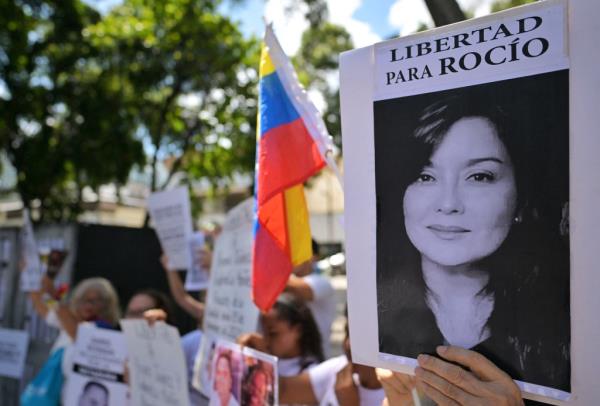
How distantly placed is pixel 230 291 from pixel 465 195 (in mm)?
1764

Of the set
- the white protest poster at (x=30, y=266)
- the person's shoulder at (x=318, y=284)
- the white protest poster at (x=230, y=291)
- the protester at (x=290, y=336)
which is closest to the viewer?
the white protest poster at (x=230, y=291)

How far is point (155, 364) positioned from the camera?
268 centimetres

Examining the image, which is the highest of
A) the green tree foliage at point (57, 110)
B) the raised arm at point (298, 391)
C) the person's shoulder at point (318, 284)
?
the green tree foliage at point (57, 110)

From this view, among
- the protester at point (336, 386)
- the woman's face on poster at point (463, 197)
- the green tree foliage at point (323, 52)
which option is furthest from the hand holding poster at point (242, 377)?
the green tree foliage at point (323, 52)

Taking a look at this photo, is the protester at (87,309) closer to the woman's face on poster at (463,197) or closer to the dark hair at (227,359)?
the dark hair at (227,359)

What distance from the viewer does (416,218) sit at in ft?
3.97

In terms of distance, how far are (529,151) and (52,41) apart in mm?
9350

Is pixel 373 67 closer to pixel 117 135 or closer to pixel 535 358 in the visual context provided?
pixel 535 358

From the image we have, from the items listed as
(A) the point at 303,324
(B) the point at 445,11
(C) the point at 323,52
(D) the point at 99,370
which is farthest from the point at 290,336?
(C) the point at 323,52

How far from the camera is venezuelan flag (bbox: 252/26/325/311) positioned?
197 centimetres

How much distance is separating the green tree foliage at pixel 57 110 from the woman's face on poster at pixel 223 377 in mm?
7412

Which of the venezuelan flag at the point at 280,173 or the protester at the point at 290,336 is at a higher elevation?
the venezuelan flag at the point at 280,173

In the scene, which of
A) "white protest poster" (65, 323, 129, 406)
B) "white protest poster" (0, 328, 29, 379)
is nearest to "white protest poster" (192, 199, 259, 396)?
"white protest poster" (65, 323, 129, 406)

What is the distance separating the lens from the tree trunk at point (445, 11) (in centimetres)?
175
